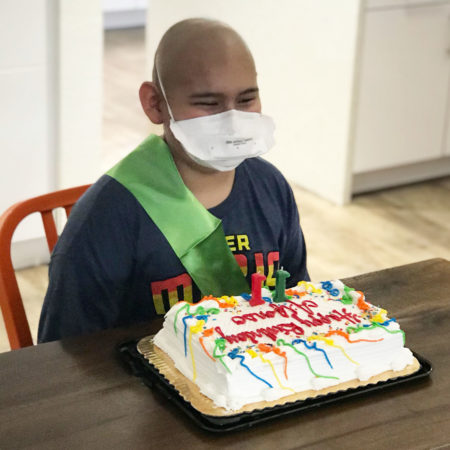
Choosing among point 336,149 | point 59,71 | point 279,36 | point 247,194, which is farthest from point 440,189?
point 247,194

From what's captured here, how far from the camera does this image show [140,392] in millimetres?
1404

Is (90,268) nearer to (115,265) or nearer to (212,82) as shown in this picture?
(115,265)

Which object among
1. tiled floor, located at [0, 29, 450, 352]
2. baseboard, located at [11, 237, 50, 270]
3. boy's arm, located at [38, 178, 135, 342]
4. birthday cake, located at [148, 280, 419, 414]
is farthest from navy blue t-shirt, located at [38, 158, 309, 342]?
baseboard, located at [11, 237, 50, 270]

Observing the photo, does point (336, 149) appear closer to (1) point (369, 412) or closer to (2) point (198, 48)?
(2) point (198, 48)

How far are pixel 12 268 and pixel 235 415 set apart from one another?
0.64 metres

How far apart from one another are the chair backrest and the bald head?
14.0 inches

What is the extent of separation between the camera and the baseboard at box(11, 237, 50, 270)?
3.38 meters

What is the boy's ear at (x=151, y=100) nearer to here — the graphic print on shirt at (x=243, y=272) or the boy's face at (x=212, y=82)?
the boy's face at (x=212, y=82)

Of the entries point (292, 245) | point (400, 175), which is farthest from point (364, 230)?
point (292, 245)

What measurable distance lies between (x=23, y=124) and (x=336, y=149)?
1.46 m

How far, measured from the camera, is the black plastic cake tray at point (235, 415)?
1.32m

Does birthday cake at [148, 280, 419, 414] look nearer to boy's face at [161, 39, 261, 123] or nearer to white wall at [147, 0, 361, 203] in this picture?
boy's face at [161, 39, 261, 123]

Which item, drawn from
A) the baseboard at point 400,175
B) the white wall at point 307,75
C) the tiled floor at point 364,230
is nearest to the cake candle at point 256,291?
the tiled floor at point 364,230

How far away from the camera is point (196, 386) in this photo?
1.38 meters
